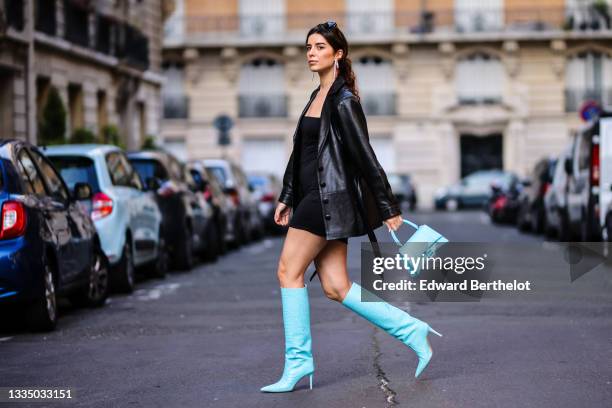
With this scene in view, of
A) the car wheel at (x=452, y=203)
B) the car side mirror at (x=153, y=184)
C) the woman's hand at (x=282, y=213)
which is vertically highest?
the woman's hand at (x=282, y=213)

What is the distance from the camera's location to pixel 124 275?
1413 centimetres

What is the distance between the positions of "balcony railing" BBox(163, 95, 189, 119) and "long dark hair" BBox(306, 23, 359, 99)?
47.4 m

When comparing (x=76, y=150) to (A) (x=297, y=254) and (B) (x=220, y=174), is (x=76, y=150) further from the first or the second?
(B) (x=220, y=174)

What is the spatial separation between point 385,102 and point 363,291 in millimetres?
46312

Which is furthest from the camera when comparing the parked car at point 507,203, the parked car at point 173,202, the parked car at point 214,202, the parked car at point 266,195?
the parked car at point 507,203

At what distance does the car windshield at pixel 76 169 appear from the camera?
1409 centimetres

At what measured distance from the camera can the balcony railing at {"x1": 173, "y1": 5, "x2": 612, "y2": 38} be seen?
52375 millimetres

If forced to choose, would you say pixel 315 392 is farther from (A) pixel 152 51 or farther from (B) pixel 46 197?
(A) pixel 152 51

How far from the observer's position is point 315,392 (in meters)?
7.29

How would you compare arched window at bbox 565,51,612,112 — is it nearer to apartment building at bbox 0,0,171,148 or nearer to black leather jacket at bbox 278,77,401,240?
apartment building at bbox 0,0,171,148

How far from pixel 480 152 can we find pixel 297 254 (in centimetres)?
4660

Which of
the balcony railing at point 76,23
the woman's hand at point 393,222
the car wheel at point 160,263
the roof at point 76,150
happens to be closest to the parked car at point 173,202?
the car wheel at point 160,263

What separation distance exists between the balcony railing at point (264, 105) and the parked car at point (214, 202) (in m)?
31.8

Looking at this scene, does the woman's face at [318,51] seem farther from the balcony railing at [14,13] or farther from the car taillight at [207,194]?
the balcony railing at [14,13]
